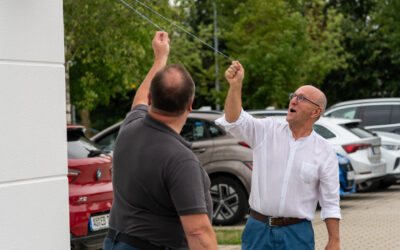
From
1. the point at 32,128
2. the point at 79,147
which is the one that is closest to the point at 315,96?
the point at 32,128

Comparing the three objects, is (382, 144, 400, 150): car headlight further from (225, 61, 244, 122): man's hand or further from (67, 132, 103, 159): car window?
(225, 61, 244, 122): man's hand

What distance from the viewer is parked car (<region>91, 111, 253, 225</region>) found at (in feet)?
30.5

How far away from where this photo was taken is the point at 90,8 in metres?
12.5

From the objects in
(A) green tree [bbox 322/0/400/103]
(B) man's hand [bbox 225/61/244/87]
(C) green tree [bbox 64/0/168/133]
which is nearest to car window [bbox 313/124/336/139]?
(C) green tree [bbox 64/0/168/133]

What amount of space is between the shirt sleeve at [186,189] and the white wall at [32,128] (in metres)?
1.50

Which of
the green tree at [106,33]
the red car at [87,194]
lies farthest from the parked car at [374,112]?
the red car at [87,194]

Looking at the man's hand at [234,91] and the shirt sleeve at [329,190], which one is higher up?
the man's hand at [234,91]

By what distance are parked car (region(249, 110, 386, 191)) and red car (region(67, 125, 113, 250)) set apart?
5141 mm

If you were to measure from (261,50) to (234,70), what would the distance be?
19.3m

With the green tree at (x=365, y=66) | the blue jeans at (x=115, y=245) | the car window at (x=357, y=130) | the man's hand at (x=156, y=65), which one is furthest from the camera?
the green tree at (x=365, y=66)

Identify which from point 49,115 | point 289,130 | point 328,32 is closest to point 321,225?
point 289,130

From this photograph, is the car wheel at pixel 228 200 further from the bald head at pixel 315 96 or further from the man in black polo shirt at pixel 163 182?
the man in black polo shirt at pixel 163 182

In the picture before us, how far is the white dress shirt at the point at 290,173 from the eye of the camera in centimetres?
416

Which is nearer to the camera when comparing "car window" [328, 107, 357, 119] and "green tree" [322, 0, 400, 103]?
"car window" [328, 107, 357, 119]
